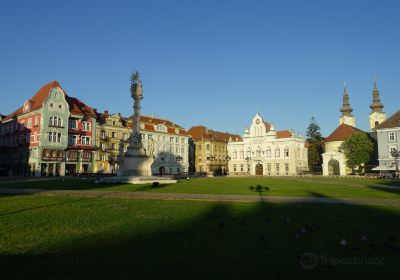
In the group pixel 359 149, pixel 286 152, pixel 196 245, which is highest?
pixel 286 152

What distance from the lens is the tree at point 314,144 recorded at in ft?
328

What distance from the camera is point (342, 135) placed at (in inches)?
3548

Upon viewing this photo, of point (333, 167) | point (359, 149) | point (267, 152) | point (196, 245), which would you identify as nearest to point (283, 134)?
point (267, 152)

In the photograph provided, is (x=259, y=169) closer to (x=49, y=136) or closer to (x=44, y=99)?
(x=49, y=136)

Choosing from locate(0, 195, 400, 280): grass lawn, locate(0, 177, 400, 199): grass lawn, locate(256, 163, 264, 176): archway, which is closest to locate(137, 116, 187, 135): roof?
locate(256, 163, 264, 176): archway

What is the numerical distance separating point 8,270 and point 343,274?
6205 millimetres

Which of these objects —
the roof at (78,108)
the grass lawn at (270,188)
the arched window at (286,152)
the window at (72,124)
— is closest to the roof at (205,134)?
the arched window at (286,152)

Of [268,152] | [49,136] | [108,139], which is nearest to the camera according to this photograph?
[49,136]

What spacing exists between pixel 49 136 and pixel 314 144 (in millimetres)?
72558

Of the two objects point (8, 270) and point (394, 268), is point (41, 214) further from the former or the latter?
point (394, 268)

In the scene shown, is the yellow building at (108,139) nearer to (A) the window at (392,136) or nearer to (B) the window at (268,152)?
(B) the window at (268,152)

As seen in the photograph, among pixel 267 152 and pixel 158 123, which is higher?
pixel 158 123

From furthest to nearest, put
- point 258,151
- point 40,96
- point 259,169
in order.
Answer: point 258,151
point 259,169
point 40,96

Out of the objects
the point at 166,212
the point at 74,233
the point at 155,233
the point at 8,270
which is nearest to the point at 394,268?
the point at 155,233
